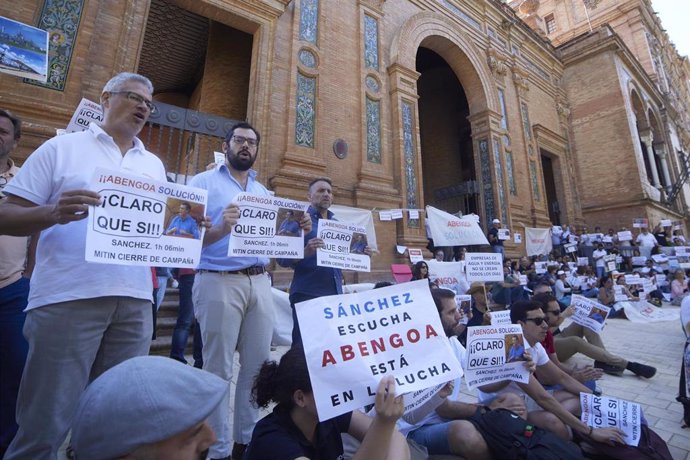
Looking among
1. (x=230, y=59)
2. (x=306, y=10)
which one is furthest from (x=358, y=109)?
(x=230, y=59)

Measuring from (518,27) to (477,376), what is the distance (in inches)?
701

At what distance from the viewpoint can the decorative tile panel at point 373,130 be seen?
892cm

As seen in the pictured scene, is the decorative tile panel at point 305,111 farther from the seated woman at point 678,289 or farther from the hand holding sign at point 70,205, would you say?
the seated woman at point 678,289

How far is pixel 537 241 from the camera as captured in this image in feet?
42.7

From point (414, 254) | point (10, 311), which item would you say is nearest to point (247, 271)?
point (10, 311)

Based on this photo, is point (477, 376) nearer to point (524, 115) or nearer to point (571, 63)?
point (524, 115)

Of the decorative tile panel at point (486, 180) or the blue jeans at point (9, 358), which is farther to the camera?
the decorative tile panel at point (486, 180)

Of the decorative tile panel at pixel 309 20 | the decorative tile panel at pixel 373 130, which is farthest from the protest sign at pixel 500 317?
the decorative tile panel at pixel 309 20

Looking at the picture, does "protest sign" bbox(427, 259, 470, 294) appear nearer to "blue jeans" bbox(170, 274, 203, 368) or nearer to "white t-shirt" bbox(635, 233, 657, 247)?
"blue jeans" bbox(170, 274, 203, 368)

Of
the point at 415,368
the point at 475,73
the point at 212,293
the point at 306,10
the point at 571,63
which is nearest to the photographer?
the point at 415,368

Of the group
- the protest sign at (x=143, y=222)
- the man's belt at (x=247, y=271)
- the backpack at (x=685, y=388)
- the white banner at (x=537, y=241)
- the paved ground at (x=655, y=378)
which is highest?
the white banner at (x=537, y=241)

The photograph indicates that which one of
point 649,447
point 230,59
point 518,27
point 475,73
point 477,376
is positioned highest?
point 518,27

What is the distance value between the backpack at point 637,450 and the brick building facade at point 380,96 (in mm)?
5203

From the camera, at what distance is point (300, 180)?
7199 mm
